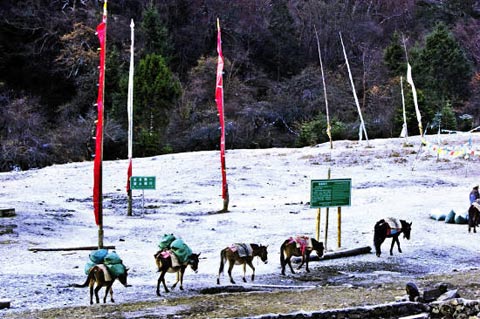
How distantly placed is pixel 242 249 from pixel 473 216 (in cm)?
696

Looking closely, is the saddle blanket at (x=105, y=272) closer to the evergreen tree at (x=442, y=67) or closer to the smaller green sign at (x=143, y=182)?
the smaller green sign at (x=143, y=182)

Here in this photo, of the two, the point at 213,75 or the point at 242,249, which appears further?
the point at 213,75

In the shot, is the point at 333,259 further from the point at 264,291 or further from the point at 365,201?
the point at 365,201

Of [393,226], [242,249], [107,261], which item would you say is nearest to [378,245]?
[393,226]

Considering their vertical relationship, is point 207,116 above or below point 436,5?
below

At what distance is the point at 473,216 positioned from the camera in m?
16.2

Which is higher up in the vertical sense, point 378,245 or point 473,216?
point 473,216

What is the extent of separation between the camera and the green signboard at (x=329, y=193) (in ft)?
45.4

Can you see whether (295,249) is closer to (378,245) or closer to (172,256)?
(378,245)

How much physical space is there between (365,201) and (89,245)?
9119 millimetres

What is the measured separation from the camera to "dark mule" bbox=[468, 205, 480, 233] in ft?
52.7

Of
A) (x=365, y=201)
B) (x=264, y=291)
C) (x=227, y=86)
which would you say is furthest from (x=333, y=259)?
(x=227, y=86)

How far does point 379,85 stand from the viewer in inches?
1906

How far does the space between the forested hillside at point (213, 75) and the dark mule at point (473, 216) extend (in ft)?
79.6
